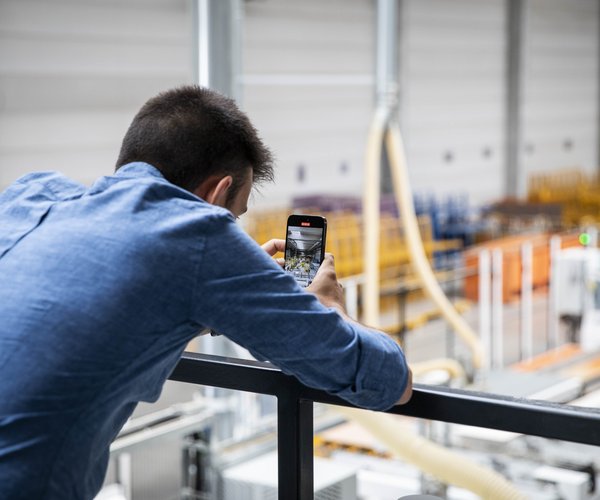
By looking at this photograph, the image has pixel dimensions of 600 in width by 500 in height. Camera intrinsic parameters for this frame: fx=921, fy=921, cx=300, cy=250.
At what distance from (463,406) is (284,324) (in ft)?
1.15

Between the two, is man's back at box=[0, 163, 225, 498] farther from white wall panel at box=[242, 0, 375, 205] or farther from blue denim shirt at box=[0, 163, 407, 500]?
white wall panel at box=[242, 0, 375, 205]

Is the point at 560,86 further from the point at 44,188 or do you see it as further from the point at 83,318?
the point at 83,318

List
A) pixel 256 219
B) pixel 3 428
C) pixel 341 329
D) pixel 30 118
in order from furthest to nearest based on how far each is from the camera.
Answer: pixel 256 219, pixel 30 118, pixel 341 329, pixel 3 428

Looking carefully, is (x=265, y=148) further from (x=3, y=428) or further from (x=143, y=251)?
(x=3, y=428)

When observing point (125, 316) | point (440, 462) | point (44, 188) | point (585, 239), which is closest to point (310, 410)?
point (125, 316)

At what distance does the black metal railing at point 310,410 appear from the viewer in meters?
1.47

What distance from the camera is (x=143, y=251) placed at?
140 cm

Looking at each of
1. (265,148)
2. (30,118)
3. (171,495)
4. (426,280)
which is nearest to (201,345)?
(171,495)

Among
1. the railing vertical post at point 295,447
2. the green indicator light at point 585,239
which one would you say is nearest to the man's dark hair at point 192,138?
the railing vertical post at point 295,447

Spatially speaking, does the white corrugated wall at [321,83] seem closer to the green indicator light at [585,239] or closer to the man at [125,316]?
the green indicator light at [585,239]

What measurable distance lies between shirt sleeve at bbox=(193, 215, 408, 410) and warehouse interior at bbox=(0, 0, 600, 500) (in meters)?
0.30

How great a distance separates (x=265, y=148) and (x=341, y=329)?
396mm

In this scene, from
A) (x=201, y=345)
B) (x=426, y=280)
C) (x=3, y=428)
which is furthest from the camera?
(x=426, y=280)

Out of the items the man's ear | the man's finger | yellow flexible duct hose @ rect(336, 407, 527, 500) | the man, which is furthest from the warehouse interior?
the man
